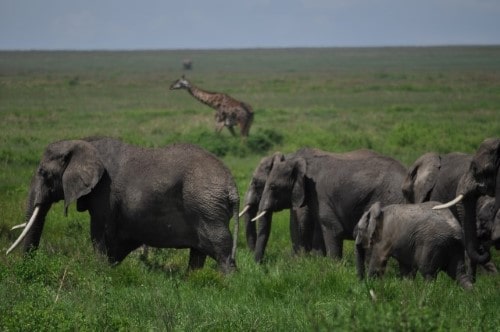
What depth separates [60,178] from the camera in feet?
37.3

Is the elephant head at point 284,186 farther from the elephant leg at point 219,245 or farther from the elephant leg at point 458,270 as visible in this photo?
the elephant leg at point 458,270

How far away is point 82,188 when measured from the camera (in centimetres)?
1105

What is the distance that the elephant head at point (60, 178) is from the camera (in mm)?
11070

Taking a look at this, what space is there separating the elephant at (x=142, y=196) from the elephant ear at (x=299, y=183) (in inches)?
73.3

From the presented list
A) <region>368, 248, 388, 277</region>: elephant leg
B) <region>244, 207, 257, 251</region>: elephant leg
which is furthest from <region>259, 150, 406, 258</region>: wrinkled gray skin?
<region>368, 248, 388, 277</region>: elephant leg

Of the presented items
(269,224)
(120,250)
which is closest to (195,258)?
(120,250)

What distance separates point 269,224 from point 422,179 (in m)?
2.13

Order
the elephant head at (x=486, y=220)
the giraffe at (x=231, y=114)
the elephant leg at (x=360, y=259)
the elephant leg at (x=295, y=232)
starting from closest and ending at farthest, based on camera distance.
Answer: the elephant leg at (x=360, y=259)
the elephant head at (x=486, y=220)
the elephant leg at (x=295, y=232)
the giraffe at (x=231, y=114)

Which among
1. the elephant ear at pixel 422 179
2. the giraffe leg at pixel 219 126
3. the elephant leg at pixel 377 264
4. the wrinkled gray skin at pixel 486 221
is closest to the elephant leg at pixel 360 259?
the elephant leg at pixel 377 264

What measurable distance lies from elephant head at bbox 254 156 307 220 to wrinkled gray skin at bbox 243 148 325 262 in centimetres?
12

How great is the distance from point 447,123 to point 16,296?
22781 mm

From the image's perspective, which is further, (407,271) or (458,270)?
(407,271)

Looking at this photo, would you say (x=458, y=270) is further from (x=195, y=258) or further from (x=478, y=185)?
(x=195, y=258)

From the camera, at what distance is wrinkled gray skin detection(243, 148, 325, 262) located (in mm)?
13094
